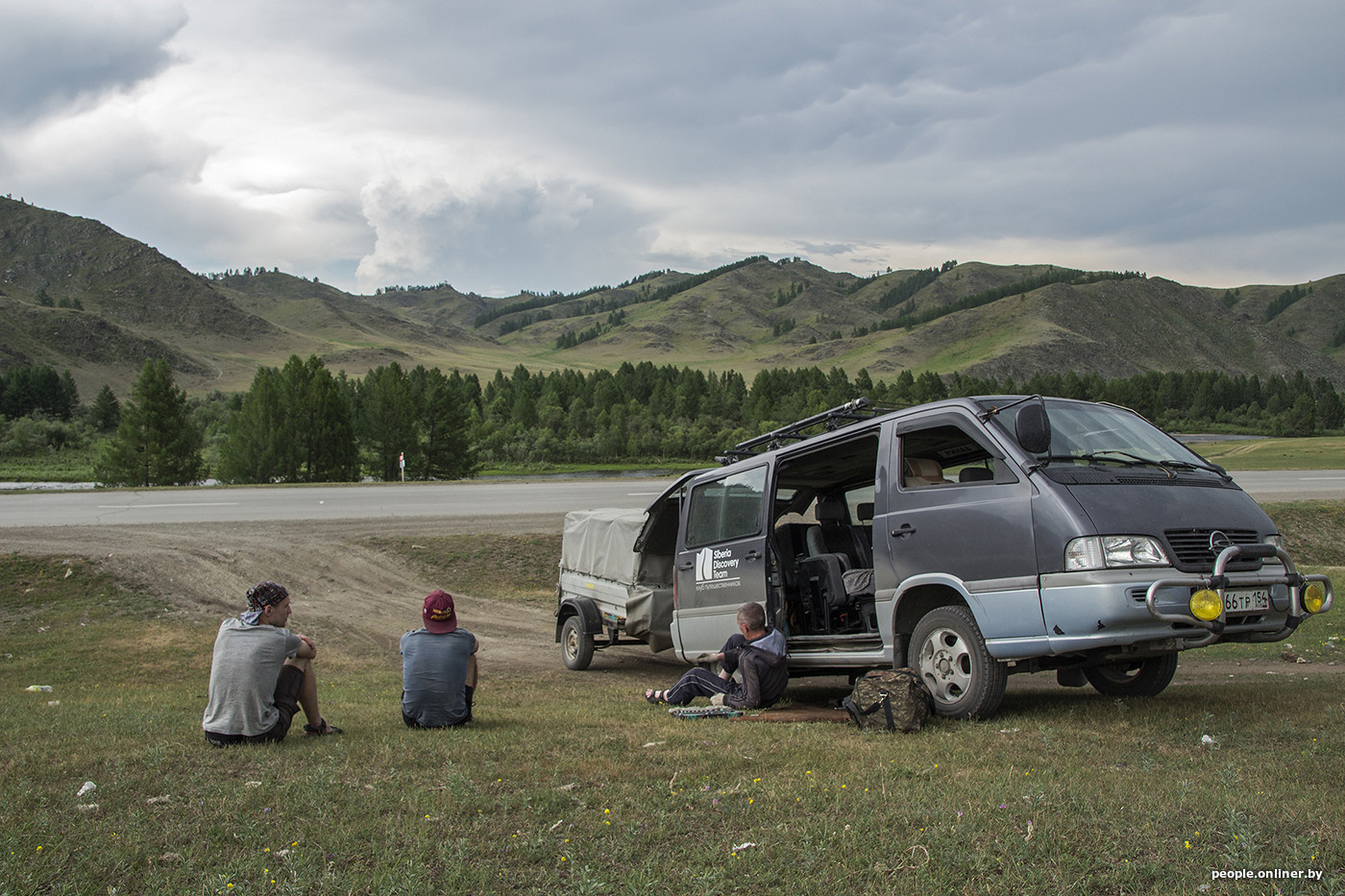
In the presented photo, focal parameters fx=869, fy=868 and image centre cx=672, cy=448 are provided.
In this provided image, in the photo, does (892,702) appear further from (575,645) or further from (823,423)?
(575,645)

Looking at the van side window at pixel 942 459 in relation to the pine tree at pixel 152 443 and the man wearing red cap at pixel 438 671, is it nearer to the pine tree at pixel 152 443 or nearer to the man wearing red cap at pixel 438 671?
the man wearing red cap at pixel 438 671

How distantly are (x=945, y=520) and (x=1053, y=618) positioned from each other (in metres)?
1.13

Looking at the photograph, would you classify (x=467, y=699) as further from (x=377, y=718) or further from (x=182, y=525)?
(x=182, y=525)

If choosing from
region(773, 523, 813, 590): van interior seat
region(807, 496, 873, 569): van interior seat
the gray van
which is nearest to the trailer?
region(773, 523, 813, 590): van interior seat

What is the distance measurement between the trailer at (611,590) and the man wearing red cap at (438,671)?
167 inches

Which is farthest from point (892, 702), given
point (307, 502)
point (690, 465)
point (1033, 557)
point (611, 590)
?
point (690, 465)

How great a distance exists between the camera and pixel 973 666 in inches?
252

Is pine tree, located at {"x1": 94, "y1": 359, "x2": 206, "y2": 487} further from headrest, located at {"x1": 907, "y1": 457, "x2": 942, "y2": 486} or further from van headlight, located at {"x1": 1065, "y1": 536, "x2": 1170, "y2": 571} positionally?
van headlight, located at {"x1": 1065, "y1": 536, "x2": 1170, "y2": 571}

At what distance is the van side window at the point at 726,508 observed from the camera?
9195mm

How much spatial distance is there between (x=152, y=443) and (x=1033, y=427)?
210 ft

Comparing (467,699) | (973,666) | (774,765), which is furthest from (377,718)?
(973,666)

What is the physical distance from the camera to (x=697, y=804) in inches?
175

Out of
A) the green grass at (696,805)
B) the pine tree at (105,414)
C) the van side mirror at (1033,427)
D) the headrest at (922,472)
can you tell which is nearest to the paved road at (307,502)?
the headrest at (922,472)

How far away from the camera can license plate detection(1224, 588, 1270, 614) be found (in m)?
5.82
